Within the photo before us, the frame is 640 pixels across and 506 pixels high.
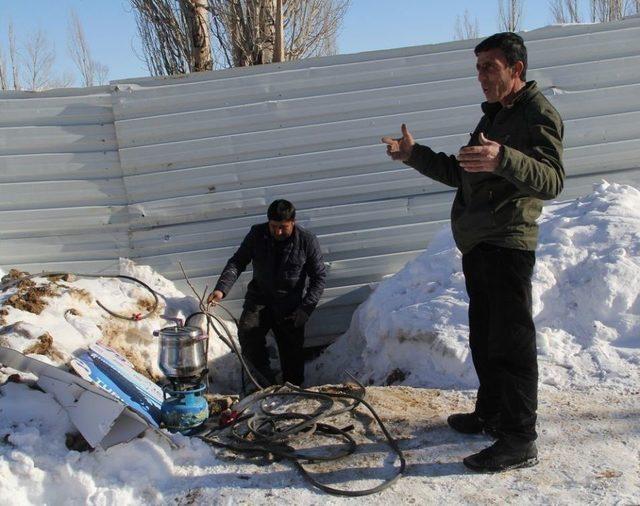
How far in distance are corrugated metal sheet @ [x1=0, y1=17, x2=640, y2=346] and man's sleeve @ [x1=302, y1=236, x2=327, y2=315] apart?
1.40ft

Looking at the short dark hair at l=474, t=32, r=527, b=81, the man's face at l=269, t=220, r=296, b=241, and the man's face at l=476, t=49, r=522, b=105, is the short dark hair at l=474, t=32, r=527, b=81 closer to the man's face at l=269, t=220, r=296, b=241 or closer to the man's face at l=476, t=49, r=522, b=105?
the man's face at l=476, t=49, r=522, b=105

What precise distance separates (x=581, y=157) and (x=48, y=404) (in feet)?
16.6

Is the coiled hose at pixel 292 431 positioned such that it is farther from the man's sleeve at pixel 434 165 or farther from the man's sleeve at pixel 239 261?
the man's sleeve at pixel 239 261

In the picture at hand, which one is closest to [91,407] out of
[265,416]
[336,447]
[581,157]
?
[265,416]

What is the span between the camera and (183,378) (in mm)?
4051

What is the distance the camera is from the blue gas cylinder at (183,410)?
12.7 ft

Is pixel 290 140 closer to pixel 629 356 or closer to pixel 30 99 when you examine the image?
pixel 30 99

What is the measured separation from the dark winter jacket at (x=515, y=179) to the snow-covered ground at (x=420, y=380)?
1.12 metres

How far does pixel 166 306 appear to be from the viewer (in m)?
5.79

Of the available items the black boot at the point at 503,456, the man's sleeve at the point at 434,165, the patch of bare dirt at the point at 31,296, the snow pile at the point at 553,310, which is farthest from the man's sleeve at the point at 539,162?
the patch of bare dirt at the point at 31,296

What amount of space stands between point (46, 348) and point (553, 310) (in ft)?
→ 11.5

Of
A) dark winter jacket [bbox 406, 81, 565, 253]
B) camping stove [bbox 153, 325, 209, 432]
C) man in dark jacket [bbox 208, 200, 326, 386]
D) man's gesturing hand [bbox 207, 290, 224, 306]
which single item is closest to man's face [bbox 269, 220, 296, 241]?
man in dark jacket [bbox 208, 200, 326, 386]

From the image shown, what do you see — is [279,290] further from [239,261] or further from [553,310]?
[553,310]

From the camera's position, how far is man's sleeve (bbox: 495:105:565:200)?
2.73m
